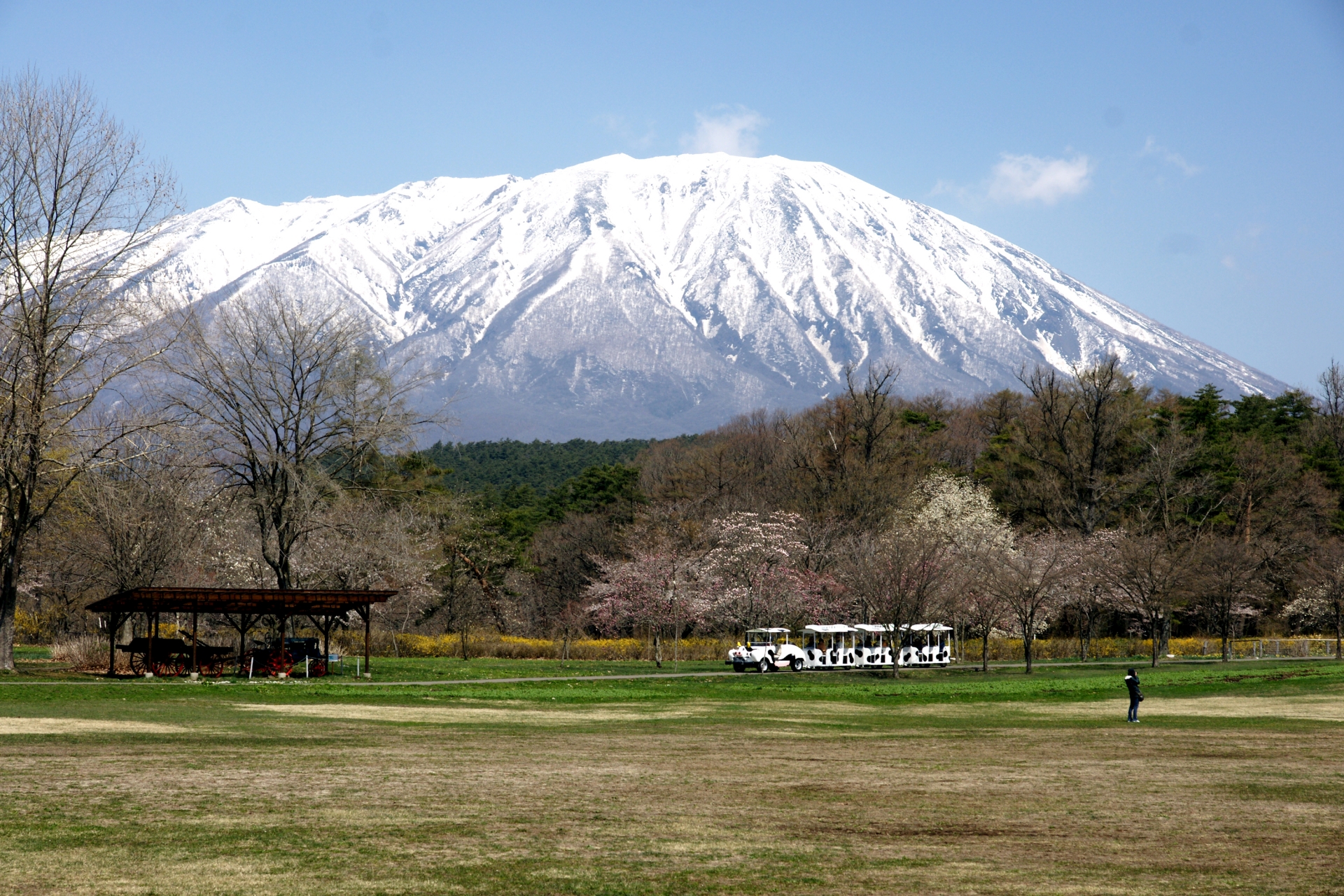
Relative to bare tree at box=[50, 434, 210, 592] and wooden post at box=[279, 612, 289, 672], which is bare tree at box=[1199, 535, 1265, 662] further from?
bare tree at box=[50, 434, 210, 592]

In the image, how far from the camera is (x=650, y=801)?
13742mm

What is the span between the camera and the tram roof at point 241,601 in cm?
3566

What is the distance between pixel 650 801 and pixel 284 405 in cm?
3572

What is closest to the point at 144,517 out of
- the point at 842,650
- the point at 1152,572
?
the point at 842,650

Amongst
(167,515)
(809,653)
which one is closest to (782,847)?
(809,653)

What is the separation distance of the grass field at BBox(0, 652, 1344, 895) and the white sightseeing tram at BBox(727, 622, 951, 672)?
21.1 metres

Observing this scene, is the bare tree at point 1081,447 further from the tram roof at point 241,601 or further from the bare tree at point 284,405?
the tram roof at point 241,601

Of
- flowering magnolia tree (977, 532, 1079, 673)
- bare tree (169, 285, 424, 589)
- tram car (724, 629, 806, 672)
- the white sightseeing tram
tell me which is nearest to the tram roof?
bare tree (169, 285, 424, 589)

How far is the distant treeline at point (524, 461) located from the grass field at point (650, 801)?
313 feet

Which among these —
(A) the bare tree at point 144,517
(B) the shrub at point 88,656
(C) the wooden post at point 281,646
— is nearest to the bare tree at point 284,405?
(A) the bare tree at point 144,517

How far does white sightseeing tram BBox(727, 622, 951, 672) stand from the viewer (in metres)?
48.9

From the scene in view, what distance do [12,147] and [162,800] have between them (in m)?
30.9

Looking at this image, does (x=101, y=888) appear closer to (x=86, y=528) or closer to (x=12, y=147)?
(x=12, y=147)

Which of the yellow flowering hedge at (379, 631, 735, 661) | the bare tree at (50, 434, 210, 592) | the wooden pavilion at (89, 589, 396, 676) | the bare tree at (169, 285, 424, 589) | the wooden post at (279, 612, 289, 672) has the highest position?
the bare tree at (169, 285, 424, 589)
